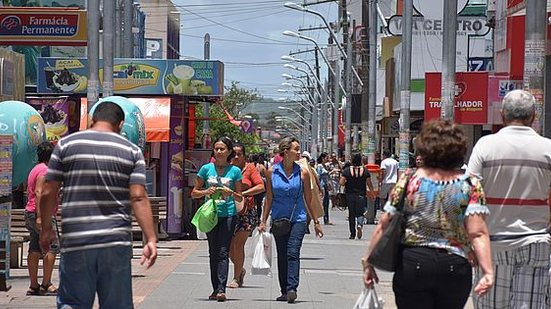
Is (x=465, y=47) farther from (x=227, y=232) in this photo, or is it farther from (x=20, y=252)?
(x=227, y=232)

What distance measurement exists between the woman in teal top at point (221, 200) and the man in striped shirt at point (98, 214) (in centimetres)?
450

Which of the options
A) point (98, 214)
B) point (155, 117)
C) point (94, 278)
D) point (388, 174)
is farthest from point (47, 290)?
point (388, 174)

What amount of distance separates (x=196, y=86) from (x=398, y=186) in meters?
15.4

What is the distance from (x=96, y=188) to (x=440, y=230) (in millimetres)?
2291

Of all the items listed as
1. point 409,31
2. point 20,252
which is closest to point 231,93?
point 409,31

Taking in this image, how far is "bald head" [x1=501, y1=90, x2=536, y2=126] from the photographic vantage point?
25.0 ft

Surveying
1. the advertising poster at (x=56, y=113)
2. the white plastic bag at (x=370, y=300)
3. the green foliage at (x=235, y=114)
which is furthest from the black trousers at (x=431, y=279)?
the green foliage at (x=235, y=114)

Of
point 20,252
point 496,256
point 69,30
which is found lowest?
point 20,252

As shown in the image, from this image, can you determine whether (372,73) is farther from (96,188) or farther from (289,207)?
(96,188)

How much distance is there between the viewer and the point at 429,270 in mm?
6387

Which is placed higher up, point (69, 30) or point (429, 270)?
point (69, 30)

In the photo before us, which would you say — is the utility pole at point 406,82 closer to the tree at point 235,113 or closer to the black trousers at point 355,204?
the black trousers at point 355,204

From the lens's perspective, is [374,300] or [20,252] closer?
[374,300]

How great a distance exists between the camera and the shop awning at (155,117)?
2112 cm
